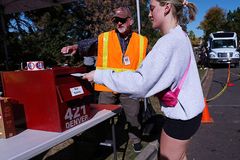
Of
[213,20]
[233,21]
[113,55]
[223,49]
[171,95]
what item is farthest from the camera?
[213,20]

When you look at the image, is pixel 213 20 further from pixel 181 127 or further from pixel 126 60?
pixel 181 127

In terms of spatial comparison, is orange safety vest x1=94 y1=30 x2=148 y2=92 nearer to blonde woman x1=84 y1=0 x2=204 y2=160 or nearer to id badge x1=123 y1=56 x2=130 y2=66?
id badge x1=123 y1=56 x2=130 y2=66

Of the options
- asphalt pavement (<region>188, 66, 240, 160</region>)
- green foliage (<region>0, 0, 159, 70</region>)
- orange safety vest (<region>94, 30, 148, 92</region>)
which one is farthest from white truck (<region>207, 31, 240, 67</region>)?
orange safety vest (<region>94, 30, 148, 92</region>)

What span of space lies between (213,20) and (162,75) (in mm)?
67893

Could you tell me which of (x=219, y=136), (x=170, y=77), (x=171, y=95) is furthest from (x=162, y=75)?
(x=219, y=136)

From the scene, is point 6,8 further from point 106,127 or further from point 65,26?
point 65,26

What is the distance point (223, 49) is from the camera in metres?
23.9

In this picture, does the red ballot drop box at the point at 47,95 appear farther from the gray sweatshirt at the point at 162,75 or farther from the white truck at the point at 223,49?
the white truck at the point at 223,49

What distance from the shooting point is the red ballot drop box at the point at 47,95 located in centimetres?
236

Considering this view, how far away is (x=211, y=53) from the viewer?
24.1 metres

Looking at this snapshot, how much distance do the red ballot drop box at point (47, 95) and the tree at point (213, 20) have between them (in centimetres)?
6395

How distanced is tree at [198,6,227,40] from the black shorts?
→ 6402 cm

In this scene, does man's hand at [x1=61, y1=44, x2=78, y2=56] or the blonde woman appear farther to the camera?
man's hand at [x1=61, y1=44, x2=78, y2=56]

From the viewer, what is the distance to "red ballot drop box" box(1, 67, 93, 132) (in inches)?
92.8
